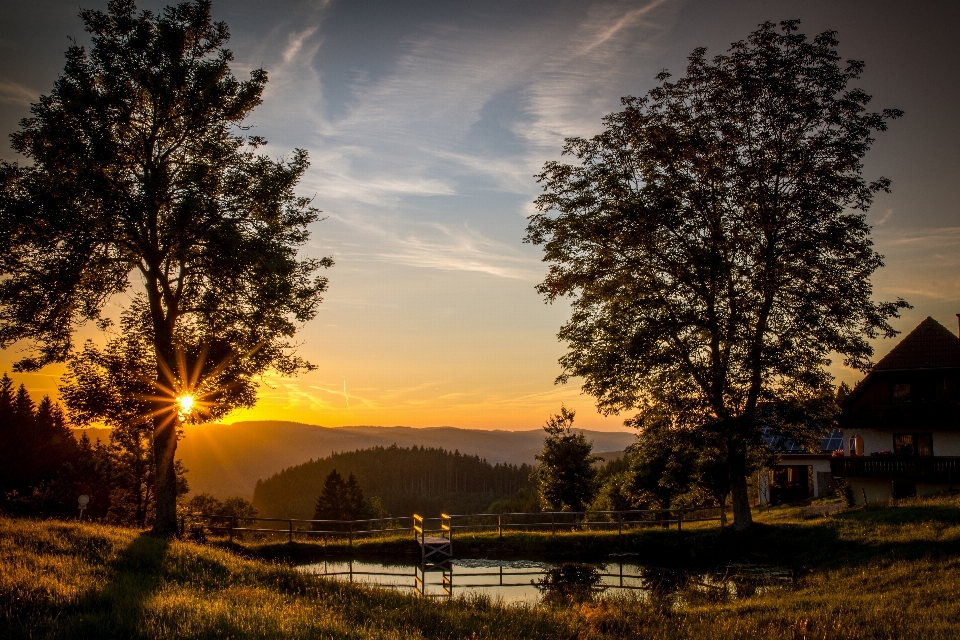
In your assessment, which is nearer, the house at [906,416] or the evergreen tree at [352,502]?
the house at [906,416]

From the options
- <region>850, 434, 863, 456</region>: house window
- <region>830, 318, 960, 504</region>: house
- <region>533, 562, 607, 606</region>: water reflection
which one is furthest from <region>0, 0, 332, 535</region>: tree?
<region>850, 434, 863, 456</region>: house window

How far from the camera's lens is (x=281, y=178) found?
2402cm

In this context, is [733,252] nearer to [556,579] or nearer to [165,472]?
[556,579]

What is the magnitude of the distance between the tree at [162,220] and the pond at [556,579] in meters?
8.09

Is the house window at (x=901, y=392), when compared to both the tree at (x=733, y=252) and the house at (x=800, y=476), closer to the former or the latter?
the house at (x=800, y=476)

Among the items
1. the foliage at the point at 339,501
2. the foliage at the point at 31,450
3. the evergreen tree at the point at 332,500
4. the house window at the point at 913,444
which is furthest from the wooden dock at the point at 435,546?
the evergreen tree at the point at 332,500

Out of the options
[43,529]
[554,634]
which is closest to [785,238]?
[554,634]

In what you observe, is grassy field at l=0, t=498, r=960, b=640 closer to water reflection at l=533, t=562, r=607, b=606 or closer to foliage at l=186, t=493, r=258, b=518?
water reflection at l=533, t=562, r=607, b=606

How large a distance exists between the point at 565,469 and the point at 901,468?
20.7 metres

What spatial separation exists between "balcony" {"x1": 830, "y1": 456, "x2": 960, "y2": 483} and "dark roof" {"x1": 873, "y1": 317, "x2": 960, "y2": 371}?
230 inches

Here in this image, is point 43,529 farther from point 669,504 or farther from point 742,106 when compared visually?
point 669,504

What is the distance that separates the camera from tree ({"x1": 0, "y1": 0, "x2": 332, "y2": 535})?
21438mm

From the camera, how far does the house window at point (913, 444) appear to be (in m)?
39.1

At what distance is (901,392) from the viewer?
39.8m
